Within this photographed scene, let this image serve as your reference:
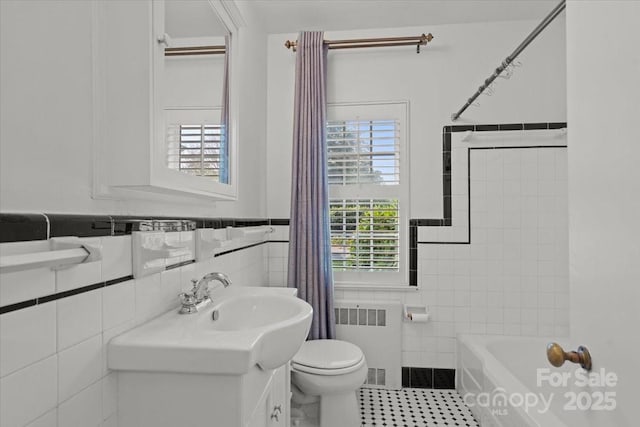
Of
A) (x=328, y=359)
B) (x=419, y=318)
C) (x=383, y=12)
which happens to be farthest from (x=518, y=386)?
(x=383, y=12)

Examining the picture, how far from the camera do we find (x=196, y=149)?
4.41 ft

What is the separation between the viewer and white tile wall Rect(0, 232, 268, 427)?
0.68 m

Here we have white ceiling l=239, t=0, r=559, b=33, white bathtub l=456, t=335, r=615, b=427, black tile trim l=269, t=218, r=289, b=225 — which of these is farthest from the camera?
black tile trim l=269, t=218, r=289, b=225

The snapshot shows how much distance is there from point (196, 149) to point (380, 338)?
1844 mm

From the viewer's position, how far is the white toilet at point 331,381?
6.14ft

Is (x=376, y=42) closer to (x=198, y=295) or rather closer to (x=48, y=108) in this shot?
(x=198, y=295)

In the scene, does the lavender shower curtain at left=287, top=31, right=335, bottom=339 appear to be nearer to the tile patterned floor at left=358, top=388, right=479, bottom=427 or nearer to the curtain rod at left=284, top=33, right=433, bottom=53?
the curtain rod at left=284, top=33, right=433, bottom=53

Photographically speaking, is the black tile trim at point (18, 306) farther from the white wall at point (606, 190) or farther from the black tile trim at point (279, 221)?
the black tile trim at point (279, 221)

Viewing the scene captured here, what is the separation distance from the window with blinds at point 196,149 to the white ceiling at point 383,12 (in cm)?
122

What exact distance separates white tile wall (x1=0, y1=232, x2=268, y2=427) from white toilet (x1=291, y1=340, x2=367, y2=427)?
1.04 metres

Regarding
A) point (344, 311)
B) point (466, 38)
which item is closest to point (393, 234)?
point (344, 311)

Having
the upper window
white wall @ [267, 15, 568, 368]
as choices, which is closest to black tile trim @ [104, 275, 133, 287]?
the upper window

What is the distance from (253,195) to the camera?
238cm

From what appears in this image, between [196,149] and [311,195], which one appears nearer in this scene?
[196,149]
